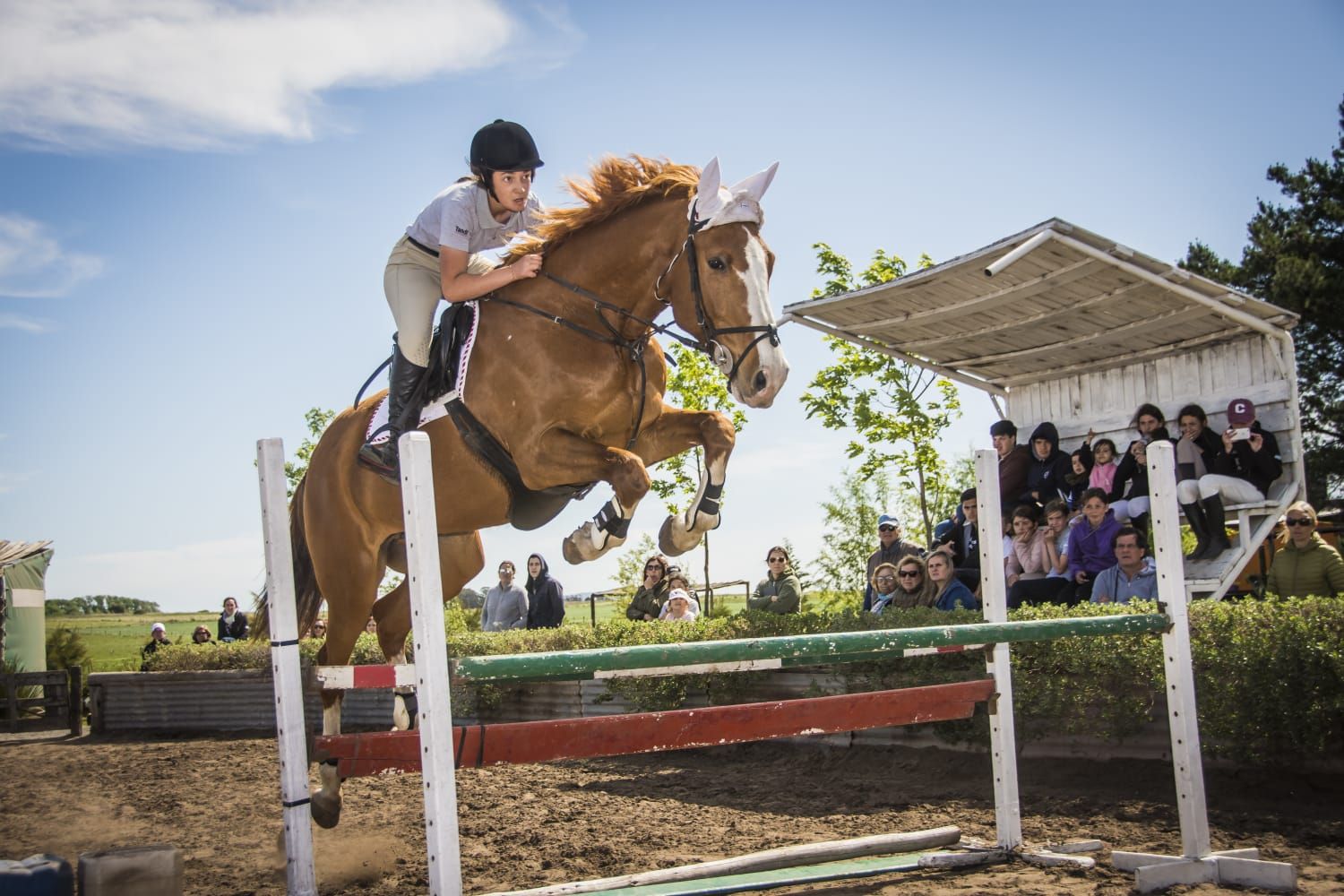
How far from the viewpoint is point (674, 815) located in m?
4.97

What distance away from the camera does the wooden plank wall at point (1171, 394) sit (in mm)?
7465

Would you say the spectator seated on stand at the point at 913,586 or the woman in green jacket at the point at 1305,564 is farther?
the spectator seated on stand at the point at 913,586

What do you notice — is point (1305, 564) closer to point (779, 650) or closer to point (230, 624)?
point (779, 650)

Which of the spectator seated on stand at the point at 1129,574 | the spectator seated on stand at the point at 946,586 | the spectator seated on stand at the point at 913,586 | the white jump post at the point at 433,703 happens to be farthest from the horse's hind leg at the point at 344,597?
the spectator seated on stand at the point at 1129,574

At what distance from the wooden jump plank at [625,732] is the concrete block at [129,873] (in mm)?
424

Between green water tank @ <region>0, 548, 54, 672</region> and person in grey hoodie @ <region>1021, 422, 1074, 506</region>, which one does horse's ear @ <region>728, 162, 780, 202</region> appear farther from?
green water tank @ <region>0, 548, 54, 672</region>

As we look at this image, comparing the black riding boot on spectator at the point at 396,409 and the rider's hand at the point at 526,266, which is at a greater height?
the rider's hand at the point at 526,266

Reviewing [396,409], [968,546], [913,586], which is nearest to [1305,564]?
[913,586]

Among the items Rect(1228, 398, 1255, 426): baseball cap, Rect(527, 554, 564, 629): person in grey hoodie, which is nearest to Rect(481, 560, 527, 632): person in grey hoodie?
Rect(527, 554, 564, 629): person in grey hoodie

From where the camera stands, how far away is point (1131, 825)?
438 centimetres

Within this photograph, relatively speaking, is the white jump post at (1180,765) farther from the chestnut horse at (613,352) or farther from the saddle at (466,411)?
the saddle at (466,411)

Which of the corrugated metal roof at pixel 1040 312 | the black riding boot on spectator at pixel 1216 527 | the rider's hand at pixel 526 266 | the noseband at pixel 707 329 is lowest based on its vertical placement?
the black riding boot on spectator at pixel 1216 527

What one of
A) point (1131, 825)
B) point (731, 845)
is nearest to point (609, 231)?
point (731, 845)

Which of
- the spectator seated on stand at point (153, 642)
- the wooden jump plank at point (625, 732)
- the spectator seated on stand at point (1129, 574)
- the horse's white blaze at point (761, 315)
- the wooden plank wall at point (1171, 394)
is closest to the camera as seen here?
the wooden jump plank at point (625, 732)
